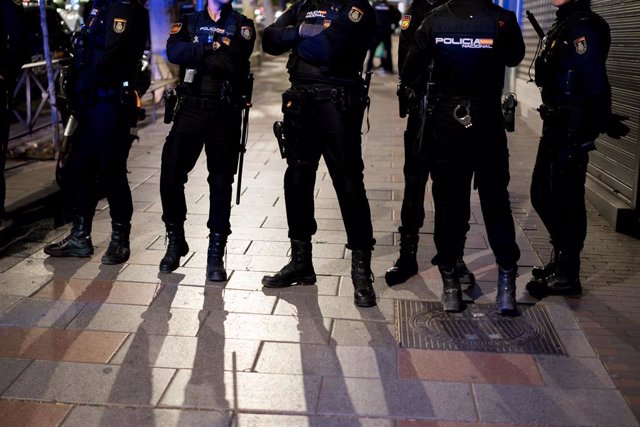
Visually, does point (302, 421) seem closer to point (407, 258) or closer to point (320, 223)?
point (407, 258)

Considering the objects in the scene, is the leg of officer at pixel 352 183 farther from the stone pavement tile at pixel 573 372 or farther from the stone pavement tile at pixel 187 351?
the stone pavement tile at pixel 573 372

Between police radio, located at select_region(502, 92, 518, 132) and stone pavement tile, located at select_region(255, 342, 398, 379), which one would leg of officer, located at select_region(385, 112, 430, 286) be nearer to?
police radio, located at select_region(502, 92, 518, 132)

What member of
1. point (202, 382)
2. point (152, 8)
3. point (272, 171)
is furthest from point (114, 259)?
point (152, 8)

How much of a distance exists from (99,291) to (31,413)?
5.14 ft

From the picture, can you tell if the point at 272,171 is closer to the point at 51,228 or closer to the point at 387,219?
the point at 387,219

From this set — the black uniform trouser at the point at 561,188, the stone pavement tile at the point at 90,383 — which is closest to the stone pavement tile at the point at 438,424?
the stone pavement tile at the point at 90,383

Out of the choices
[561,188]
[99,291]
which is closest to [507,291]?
[561,188]

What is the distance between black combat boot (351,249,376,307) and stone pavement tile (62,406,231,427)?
1519 millimetres

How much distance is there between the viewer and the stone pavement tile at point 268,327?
4383mm

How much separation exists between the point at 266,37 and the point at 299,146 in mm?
684

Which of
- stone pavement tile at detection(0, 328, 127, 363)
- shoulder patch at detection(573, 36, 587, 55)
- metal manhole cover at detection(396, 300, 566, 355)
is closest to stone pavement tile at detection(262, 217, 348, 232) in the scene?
metal manhole cover at detection(396, 300, 566, 355)

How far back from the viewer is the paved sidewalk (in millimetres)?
3582

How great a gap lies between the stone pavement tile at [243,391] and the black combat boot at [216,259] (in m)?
1.34

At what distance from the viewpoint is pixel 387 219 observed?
6809mm
